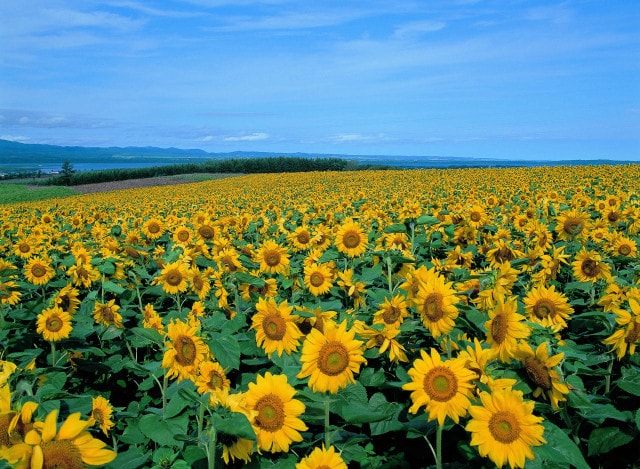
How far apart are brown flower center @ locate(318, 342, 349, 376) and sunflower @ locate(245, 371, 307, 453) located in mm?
293

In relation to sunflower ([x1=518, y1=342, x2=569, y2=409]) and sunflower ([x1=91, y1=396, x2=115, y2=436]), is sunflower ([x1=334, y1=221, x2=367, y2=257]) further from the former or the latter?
sunflower ([x1=518, y1=342, x2=569, y2=409])

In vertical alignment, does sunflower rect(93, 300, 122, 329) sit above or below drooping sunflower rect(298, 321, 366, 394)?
below

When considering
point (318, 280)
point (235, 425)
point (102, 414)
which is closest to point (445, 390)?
point (235, 425)

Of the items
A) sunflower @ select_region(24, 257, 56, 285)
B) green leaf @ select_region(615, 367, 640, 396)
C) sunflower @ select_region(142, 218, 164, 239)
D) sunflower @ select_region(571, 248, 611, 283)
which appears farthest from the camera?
sunflower @ select_region(142, 218, 164, 239)

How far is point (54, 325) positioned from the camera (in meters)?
3.91

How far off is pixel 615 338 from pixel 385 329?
Answer: 3.99 ft

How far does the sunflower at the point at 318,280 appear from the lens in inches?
174

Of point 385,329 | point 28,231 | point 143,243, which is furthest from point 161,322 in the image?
point 28,231

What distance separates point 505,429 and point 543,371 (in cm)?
41

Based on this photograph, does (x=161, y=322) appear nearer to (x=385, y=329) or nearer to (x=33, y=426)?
(x=385, y=329)

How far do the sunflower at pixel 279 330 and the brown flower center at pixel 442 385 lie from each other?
962mm

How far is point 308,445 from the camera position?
223 cm

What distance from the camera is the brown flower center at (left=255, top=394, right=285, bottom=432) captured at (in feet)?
6.36

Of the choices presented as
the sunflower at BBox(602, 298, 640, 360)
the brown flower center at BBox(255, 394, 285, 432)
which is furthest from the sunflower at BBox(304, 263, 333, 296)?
the brown flower center at BBox(255, 394, 285, 432)
